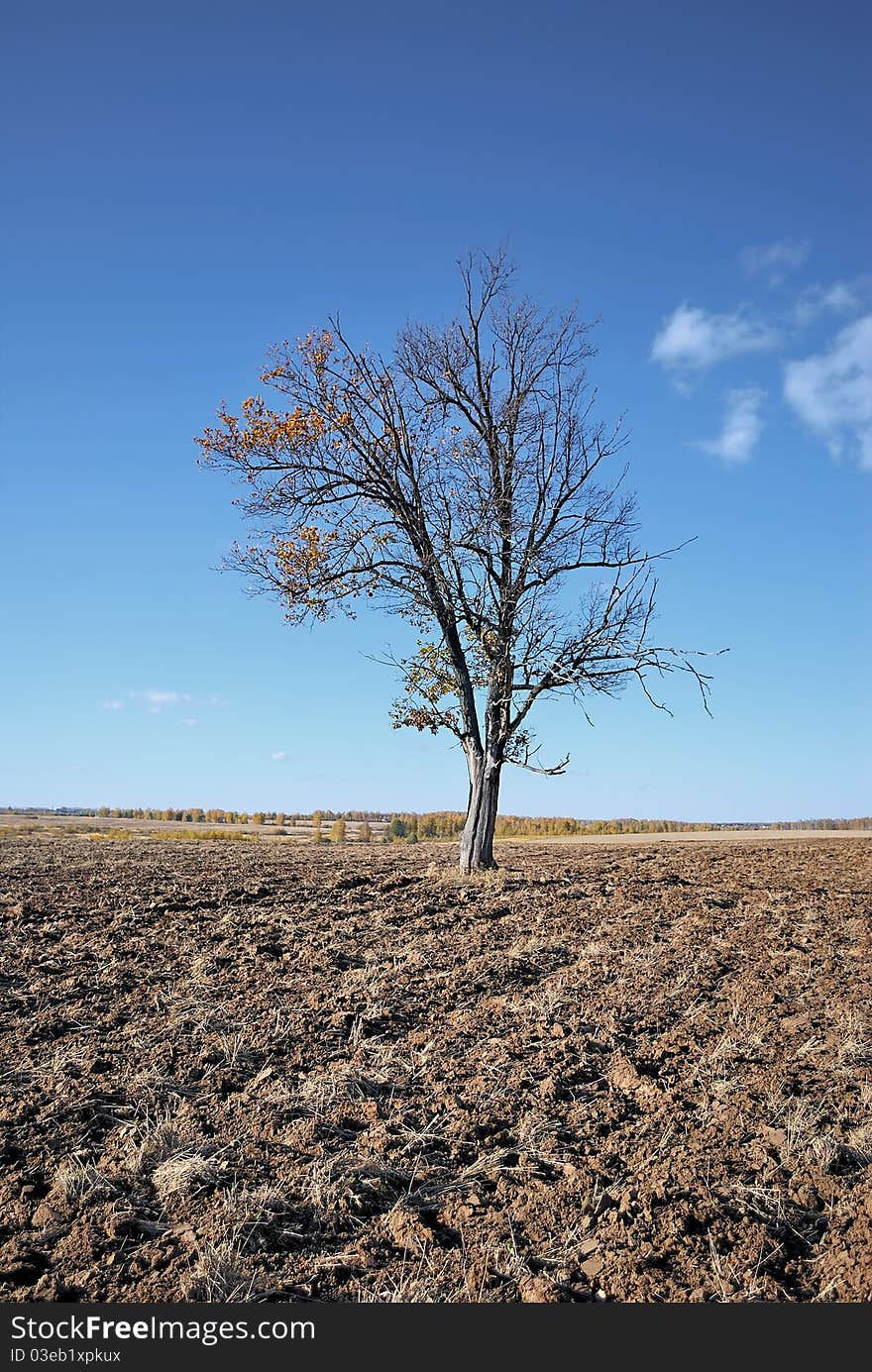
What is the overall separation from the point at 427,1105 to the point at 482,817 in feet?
25.9

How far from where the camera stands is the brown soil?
3.81 m

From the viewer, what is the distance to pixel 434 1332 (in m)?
3.45

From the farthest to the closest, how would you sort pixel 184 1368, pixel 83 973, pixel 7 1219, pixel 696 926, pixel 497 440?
pixel 497 440 < pixel 696 926 < pixel 83 973 < pixel 7 1219 < pixel 184 1368

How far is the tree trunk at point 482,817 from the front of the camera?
13031 millimetres

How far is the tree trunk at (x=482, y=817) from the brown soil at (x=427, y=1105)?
3.01 metres

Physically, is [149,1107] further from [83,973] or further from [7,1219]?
[83,973]

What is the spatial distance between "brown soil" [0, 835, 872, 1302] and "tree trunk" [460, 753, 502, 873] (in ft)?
9.87

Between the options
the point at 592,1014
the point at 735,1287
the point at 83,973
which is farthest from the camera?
the point at 83,973

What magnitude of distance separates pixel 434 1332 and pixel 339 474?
38.8 feet

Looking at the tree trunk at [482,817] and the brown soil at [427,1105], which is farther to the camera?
the tree trunk at [482,817]

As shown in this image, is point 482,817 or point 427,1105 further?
point 482,817

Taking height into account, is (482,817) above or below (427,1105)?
above

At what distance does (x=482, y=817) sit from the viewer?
1309cm

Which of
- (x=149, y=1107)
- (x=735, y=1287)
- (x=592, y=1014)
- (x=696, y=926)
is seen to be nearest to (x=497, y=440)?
(x=696, y=926)
